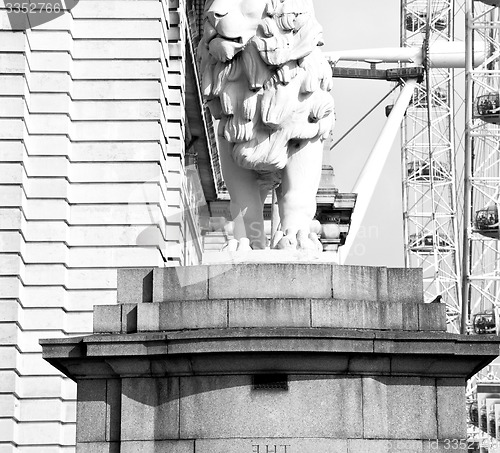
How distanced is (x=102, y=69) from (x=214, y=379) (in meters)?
19.7

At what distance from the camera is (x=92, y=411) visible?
57.8 feet

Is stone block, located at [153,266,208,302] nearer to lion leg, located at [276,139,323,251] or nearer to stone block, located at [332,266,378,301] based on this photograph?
stone block, located at [332,266,378,301]

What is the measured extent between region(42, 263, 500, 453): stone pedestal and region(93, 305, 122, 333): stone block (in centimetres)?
11

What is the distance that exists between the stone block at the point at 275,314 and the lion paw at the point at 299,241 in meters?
1.28

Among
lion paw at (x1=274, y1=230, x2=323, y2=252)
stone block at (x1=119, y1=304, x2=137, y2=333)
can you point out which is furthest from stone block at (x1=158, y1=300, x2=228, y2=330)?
lion paw at (x1=274, y1=230, x2=323, y2=252)

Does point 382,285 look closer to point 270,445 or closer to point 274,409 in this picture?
point 274,409

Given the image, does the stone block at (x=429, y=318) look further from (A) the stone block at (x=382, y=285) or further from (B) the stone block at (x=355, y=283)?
(B) the stone block at (x=355, y=283)

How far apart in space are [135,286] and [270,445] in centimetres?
235

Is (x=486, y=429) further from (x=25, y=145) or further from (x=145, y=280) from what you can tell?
(x=145, y=280)

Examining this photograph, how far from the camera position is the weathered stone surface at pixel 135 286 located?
58.5 ft

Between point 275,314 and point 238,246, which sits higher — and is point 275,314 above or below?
below

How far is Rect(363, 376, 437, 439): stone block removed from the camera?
56.2ft

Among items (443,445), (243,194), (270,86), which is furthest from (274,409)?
(270,86)

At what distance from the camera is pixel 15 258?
3397cm
